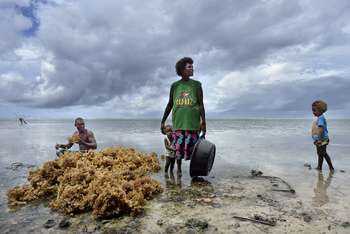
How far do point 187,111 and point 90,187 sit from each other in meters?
2.53

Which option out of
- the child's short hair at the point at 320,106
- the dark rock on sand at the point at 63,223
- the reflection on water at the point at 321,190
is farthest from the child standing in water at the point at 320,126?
the dark rock on sand at the point at 63,223

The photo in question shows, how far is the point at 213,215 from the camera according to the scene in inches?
149

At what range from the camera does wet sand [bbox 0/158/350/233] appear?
134 inches

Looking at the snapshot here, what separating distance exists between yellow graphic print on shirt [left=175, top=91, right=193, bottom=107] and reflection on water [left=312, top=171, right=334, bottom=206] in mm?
2880

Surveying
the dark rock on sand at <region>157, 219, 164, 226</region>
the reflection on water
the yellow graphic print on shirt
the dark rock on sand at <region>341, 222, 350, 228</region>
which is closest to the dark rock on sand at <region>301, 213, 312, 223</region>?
the dark rock on sand at <region>341, 222, 350, 228</region>

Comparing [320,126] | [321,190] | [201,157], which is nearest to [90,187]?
[201,157]

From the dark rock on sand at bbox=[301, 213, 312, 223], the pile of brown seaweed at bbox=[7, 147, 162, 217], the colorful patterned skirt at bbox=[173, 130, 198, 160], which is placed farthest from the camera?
the colorful patterned skirt at bbox=[173, 130, 198, 160]

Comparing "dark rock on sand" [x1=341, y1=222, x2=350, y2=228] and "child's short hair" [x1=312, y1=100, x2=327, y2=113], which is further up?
"child's short hair" [x1=312, y1=100, x2=327, y2=113]

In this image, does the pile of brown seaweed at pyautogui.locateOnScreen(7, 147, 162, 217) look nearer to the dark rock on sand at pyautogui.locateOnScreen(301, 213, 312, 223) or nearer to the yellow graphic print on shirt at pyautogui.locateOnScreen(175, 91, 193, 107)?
the yellow graphic print on shirt at pyautogui.locateOnScreen(175, 91, 193, 107)

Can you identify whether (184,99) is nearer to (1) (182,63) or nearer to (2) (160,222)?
(1) (182,63)

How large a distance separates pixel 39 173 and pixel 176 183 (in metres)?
2.70

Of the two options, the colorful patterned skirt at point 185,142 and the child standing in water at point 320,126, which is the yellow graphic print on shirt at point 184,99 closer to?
the colorful patterned skirt at point 185,142

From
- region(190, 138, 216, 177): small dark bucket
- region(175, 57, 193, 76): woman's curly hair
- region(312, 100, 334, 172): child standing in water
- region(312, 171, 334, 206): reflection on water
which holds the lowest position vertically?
region(312, 171, 334, 206): reflection on water

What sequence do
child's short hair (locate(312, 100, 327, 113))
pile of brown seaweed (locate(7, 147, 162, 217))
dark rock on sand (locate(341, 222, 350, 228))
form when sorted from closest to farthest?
dark rock on sand (locate(341, 222, 350, 228))
pile of brown seaweed (locate(7, 147, 162, 217))
child's short hair (locate(312, 100, 327, 113))
